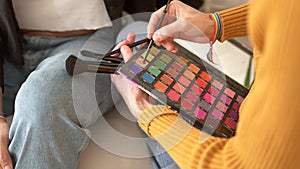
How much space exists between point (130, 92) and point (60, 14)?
278 millimetres

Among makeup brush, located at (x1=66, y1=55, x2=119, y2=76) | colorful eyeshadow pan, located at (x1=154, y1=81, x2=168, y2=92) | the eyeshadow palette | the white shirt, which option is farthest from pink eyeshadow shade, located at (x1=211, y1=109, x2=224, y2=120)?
the white shirt

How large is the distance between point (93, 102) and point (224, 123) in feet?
0.89

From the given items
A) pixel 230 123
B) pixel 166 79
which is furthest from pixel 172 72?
pixel 230 123

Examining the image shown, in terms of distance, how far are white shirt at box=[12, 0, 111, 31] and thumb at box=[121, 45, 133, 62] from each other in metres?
0.16

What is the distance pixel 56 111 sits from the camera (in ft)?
2.55

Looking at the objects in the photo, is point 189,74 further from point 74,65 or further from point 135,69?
point 74,65

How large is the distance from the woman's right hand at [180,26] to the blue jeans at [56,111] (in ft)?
0.52

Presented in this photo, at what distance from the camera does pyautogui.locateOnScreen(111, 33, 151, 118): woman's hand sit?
0.73 metres

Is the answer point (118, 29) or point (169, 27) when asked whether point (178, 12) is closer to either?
point (169, 27)

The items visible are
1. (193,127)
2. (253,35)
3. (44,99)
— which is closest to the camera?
(253,35)

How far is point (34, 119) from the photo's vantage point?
76cm

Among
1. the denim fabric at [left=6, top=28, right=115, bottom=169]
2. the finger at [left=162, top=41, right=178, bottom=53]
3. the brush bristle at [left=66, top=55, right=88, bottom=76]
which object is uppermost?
the finger at [left=162, top=41, right=178, bottom=53]

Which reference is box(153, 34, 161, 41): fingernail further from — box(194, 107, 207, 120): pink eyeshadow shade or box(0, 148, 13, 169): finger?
box(0, 148, 13, 169): finger

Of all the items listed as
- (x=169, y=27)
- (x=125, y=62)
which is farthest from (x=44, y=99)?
(x=169, y=27)
